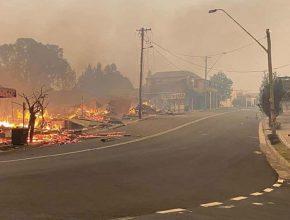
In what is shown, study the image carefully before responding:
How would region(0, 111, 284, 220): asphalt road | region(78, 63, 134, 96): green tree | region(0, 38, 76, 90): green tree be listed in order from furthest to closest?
region(78, 63, 134, 96): green tree < region(0, 38, 76, 90): green tree < region(0, 111, 284, 220): asphalt road

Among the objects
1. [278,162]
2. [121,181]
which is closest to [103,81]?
[278,162]

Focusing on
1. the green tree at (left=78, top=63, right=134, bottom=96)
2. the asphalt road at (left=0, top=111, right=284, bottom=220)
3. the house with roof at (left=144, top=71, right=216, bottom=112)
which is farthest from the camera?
the green tree at (left=78, top=63, right=134, bottom=96)

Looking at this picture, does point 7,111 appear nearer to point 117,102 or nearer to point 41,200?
point 117,102

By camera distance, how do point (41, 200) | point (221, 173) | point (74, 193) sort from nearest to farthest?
point (41, 200) → point (74, 193) → point (221, 173)

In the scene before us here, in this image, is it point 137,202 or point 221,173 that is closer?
point 137,202

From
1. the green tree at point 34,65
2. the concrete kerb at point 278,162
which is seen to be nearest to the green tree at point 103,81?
the green tree at point 34,65

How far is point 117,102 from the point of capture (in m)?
91.8

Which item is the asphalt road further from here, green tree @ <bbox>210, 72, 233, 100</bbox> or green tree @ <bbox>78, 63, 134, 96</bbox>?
green tree @ <bbox>210, 72, 233, 100</bbox>

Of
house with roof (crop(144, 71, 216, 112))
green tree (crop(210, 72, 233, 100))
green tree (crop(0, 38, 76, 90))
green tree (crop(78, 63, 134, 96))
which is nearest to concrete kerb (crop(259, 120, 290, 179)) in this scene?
house with roof (crop(144, 71, 216, 112))

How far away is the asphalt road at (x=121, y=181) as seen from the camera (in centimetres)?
934

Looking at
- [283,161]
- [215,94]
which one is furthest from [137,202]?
[215,94]

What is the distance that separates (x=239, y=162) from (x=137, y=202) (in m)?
10.2

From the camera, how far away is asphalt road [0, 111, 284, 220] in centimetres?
934

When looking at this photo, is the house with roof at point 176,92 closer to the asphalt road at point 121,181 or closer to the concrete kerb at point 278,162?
the concrete kerb at point 278,162
